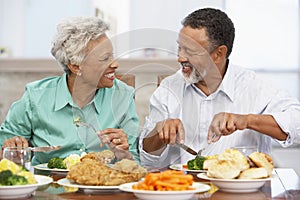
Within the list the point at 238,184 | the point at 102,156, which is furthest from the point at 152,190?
the point at 102,156

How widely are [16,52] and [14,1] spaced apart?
0.42 metres

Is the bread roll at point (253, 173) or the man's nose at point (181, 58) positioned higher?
the man's nose at point (181, 58)

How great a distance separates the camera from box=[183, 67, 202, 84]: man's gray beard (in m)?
1.91

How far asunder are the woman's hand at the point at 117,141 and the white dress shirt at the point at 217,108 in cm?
5

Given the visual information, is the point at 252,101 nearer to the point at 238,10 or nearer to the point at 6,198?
the point at 6,198

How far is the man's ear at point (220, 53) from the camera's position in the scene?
233 cm

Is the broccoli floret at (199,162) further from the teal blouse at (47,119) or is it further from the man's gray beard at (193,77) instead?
the teal blouse at (47,119)

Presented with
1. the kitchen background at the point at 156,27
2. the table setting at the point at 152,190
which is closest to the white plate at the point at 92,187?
the table setting at the point at 152,190

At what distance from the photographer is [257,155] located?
1.59 metres

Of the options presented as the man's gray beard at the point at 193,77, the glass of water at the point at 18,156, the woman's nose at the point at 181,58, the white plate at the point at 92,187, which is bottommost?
the white plate at the point at 92,187

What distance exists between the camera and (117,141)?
6.01 feet

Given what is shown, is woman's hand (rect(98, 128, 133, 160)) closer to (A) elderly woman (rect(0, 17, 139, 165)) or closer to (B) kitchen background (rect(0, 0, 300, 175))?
(A) elderly woman (rect(0, 17, 139, 165))

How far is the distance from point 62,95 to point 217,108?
67 cm

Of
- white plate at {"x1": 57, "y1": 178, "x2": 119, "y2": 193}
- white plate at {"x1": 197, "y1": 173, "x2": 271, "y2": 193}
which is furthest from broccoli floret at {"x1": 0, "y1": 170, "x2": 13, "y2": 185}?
white plate at {"x1": 197, "y1": 173, "x2": 271, "y2": 193}
